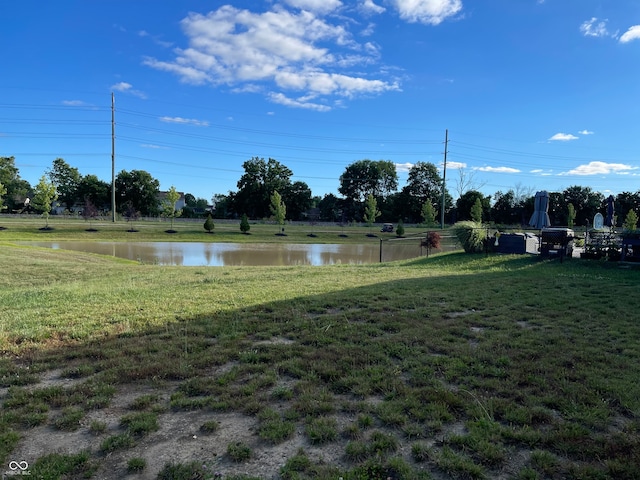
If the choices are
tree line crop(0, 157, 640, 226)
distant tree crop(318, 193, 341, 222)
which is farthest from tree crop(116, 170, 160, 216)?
distant tree crop(318, 193, 341, 222)

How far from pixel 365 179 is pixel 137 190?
1542 inches

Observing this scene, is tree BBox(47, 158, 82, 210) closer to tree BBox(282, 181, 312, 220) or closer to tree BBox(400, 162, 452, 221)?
tree BBox(282, 181, 312, 220)

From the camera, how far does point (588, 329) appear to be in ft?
15.8

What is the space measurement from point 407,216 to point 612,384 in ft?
218

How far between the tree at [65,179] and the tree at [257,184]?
2829 cm

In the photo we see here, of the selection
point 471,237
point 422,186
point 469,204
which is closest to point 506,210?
point 469,204

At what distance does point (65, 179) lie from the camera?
70.1 metres

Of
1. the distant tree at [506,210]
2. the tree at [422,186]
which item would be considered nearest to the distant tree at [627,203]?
the distant tree at [506,210]

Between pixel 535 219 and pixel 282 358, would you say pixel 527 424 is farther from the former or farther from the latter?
pixel 535 219

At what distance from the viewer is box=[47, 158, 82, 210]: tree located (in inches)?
2726

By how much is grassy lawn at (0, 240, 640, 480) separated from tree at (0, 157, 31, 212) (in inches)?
2757

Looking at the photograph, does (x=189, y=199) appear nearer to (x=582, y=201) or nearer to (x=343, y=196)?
(x=343, y=196)

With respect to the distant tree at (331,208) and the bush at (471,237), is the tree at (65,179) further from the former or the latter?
the bush at (471,237)

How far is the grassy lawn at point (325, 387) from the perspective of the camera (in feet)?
7.50
